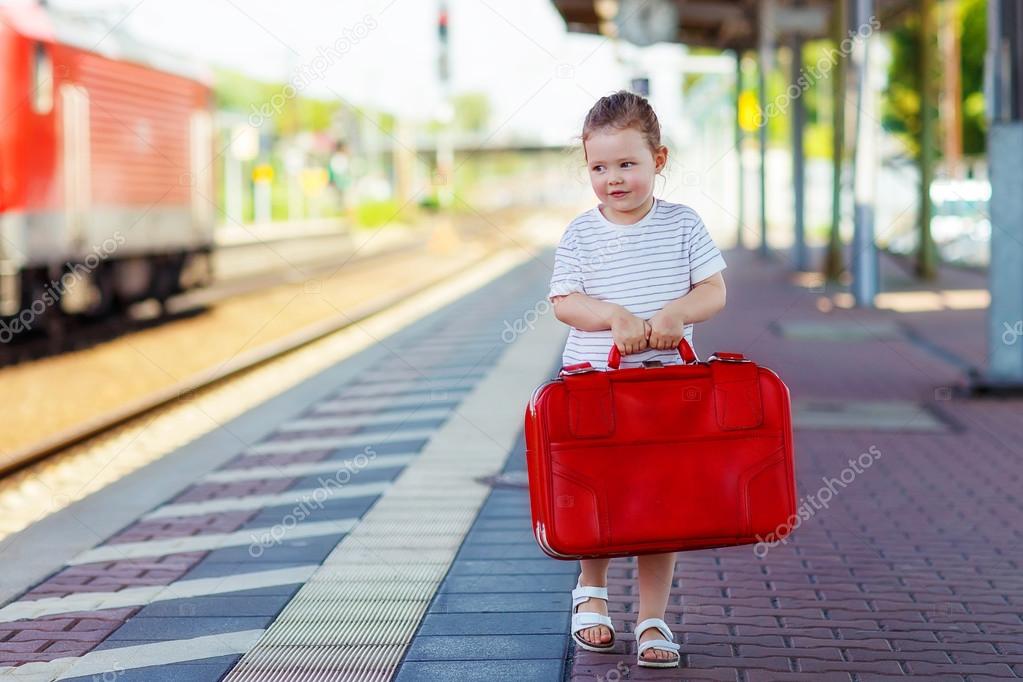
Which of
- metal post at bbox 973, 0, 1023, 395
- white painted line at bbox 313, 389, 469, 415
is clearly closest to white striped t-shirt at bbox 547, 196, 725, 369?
white painted line at bbox 313, 389, 469, 415

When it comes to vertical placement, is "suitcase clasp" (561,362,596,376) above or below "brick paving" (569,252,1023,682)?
above

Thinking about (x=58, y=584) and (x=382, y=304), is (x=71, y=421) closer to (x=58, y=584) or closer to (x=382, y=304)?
(x=58, y=584)

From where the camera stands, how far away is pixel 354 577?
216 inches

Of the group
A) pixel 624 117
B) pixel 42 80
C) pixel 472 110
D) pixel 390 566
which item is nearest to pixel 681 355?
pixel 624 117

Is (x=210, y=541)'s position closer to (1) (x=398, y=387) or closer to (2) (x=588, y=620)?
(2) (x=588, y=620)

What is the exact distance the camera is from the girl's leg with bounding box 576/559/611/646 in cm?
437

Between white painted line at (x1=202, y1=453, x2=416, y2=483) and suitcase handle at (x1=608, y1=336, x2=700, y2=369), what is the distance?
13.0 ft

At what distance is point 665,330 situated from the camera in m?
4.01

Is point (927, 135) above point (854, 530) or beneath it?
above

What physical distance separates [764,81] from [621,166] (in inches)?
924

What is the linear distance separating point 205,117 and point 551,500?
1765cm

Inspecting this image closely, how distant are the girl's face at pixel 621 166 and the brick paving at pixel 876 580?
1294 mm

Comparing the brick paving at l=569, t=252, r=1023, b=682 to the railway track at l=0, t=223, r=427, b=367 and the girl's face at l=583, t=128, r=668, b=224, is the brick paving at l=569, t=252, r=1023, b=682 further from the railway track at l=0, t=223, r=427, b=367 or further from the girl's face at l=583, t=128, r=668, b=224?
the railway track at l=0, t=223, r=427, b=367

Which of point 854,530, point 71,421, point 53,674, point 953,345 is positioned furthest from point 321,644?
point 953,345
